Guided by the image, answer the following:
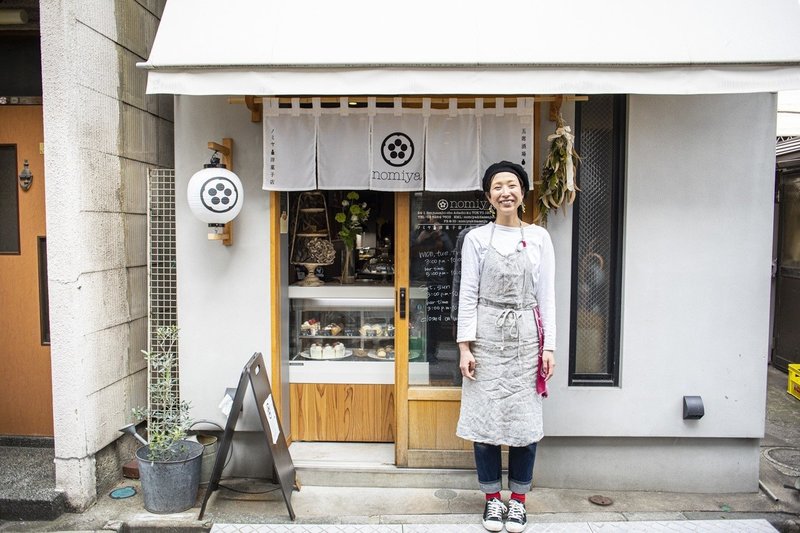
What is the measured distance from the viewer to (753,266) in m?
4.39

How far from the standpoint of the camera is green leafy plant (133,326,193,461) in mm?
4094

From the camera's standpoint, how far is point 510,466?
398 centimetres

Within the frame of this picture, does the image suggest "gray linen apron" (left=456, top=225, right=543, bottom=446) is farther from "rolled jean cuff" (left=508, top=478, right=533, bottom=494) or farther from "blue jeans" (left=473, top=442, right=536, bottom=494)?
"rolled jean cuff" (left=508, top=478, right=533, bottom=494)

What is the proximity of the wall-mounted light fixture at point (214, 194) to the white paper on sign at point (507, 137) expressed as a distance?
6.07 ft

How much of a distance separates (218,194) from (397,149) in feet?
4.48

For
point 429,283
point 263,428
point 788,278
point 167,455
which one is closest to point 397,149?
point 429,283

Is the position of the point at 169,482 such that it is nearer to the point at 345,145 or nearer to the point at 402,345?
the point at 402,345

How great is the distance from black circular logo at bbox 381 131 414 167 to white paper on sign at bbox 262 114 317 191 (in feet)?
1.79

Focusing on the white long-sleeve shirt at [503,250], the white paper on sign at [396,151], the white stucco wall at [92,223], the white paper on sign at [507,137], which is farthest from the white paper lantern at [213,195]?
the white paper on sign at [507,137]

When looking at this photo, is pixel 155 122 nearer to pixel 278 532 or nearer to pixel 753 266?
pixel 278 532

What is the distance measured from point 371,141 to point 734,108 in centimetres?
280

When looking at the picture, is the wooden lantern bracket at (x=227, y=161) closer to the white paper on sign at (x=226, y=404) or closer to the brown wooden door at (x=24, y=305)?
the white paper on sign at (x=226, y=404)

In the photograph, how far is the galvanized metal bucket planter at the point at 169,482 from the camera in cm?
400

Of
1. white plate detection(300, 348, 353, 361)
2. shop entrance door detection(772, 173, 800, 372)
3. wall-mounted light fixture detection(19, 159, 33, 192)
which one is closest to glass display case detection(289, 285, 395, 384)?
white plate detection(300, 348, 353, 361)
